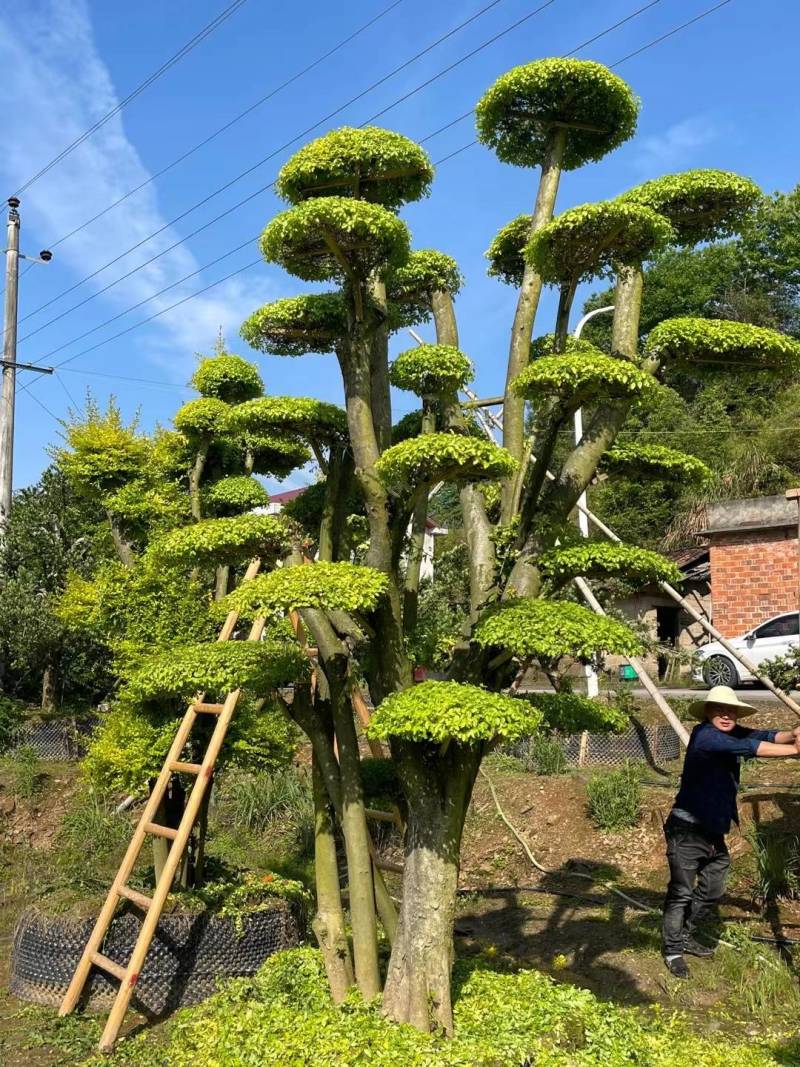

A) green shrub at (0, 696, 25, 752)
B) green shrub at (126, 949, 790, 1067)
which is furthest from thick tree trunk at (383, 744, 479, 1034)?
green shrub at (0, 696, 25, 752)

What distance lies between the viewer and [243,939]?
659 cm

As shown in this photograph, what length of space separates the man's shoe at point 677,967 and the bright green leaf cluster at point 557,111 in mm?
5457

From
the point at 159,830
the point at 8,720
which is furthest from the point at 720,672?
Answer: the point at 159,830

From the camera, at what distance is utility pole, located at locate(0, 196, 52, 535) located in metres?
14.9

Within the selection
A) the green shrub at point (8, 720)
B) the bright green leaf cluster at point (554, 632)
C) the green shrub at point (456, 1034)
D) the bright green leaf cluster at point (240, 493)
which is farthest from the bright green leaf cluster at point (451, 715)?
the green shrub at point (8, 720)

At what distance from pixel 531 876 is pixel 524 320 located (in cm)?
569

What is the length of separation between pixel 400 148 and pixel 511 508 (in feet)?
7.42

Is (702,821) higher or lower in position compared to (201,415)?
lower

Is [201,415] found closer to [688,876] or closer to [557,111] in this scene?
[557,111]

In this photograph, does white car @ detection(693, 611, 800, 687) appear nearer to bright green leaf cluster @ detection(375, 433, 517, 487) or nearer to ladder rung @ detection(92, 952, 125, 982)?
ladder rung @ detection(92, 952, 125, 982)

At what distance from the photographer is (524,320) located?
5.69 metres

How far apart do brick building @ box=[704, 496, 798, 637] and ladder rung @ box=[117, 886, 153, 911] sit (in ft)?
51.7

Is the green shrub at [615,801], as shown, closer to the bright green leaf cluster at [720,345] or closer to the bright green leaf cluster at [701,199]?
the bright green leaf cluster at [720,345]

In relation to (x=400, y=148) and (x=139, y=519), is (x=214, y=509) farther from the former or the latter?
(x=400, y=148)
